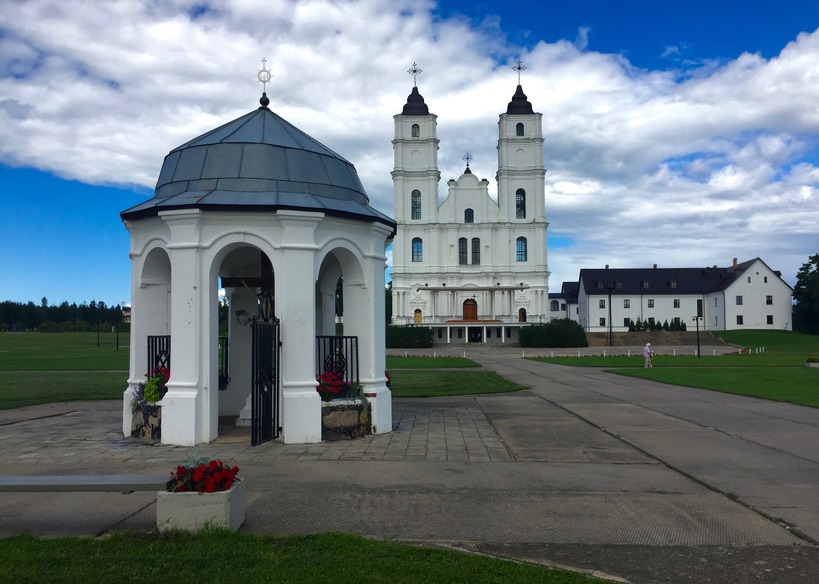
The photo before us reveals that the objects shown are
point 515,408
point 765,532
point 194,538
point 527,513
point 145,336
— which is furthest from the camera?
point 515,408

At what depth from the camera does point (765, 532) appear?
21.5 ft

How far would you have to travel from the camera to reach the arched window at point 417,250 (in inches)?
3215

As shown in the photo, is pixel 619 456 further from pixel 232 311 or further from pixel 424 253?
pixel 424 253

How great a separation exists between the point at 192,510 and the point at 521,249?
256 feet

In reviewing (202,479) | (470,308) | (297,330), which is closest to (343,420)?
(297,330)

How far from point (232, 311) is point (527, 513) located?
9.32 metres

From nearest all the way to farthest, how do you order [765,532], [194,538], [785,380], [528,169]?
[194,538]
[765,532]
[785,380]
[528,169]

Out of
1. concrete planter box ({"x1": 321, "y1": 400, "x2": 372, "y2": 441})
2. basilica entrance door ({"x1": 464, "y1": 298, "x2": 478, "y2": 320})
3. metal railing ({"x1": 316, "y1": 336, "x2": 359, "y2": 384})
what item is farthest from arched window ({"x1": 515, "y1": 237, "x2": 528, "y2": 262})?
concrete planter box ({"x1": 321, "y1": 400, "x2": 372, "y2": 441})

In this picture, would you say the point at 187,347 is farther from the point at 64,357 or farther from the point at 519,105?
the point at 519,105

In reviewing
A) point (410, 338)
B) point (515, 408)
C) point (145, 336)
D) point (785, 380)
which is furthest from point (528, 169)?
point (145, 336)

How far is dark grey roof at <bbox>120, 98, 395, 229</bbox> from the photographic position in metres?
11.6

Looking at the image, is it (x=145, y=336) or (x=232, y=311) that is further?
(x=232, y=311)

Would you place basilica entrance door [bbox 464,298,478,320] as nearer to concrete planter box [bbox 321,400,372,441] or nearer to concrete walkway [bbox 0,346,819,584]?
concrete walkway [bbox 0,346,819,584]

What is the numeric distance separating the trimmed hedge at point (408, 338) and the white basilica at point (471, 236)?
9661mm
